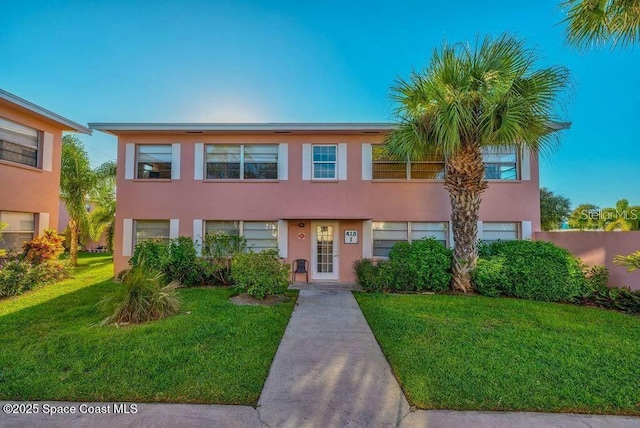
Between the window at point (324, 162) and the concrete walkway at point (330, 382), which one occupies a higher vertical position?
the window at point (324, 162)

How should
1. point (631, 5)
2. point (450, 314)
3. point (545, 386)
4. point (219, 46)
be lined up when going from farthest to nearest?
point (219, 46) → point (450, 314) → point (631, 5) → point (545, 386)

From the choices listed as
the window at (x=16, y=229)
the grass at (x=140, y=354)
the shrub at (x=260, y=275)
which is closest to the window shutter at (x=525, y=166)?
the shrub at (x=260, y=275)

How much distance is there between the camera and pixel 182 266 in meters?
9.02

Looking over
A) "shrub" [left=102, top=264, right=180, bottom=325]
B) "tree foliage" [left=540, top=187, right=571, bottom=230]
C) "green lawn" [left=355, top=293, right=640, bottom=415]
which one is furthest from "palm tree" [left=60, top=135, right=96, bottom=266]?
"tree foliage" [left=540, top=187, right=571, bottom=230]

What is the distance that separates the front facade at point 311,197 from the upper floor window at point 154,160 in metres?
0.04

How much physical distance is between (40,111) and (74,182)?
5234mm

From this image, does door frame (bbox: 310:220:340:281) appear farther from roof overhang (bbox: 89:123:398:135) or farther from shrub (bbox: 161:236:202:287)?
shrub (bbox: 161:236:202:287)

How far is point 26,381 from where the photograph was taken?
3328 mm

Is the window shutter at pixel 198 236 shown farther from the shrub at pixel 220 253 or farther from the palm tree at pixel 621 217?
the palm tree at pixel 621 217

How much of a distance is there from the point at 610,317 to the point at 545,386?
15.8ft

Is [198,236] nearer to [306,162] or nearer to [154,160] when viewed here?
[154,160]

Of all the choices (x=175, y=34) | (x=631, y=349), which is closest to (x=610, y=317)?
(x=631, y=349)

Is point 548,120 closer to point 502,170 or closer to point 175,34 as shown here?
point 502,170

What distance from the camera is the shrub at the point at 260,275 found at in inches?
276
